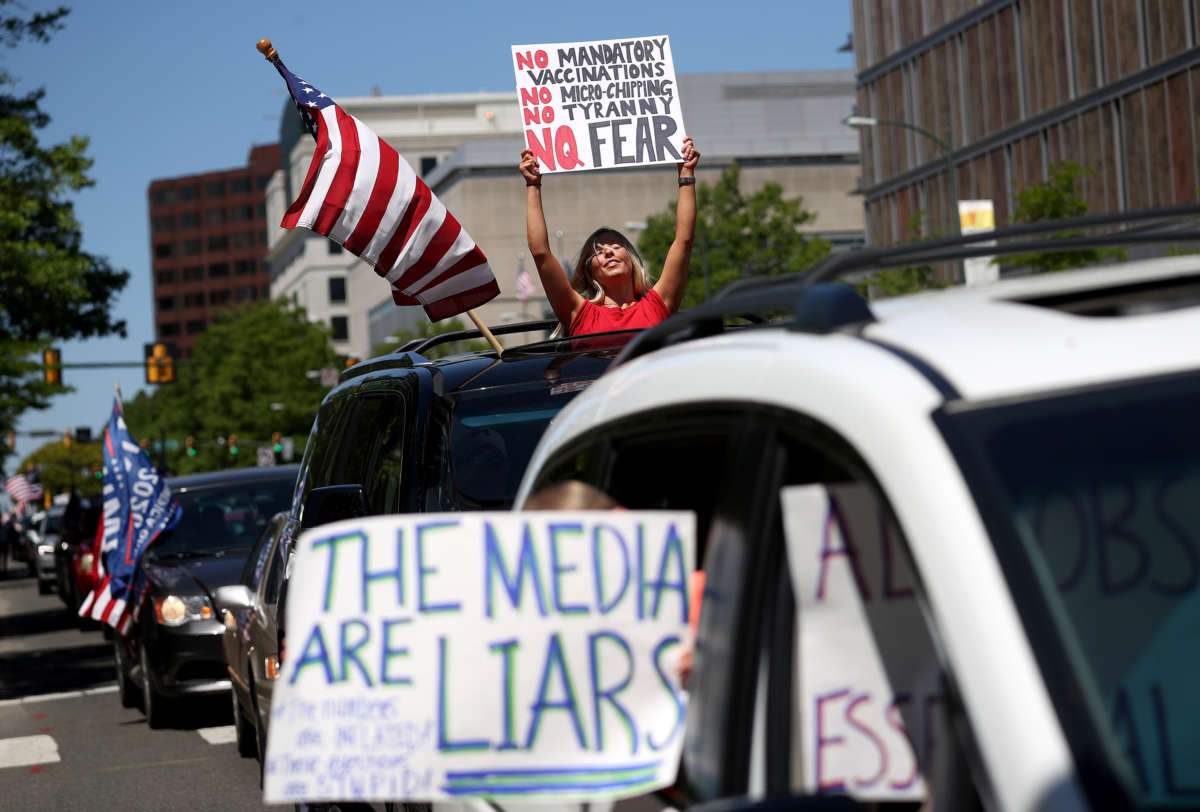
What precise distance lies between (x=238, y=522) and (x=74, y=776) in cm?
347

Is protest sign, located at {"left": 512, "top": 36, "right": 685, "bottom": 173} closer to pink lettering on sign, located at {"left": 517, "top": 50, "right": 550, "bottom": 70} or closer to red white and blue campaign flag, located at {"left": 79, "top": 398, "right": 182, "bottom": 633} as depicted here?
pink lettering on sign, located at {"left": 517, "top": 50, "right": 550, "bottom": 70}

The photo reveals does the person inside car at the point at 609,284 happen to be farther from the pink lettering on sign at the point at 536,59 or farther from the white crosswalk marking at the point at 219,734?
the white crosswalk marking at the point at 219,734

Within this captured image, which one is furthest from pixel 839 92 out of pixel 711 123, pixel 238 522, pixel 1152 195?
pixel 238 522

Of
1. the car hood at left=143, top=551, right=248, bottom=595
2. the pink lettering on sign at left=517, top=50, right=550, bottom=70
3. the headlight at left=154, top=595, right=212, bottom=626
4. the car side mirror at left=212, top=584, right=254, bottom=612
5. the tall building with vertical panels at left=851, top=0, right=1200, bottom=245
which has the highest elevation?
the tall building with vertical panels at left=851, top=0, right=1200, bottom=245

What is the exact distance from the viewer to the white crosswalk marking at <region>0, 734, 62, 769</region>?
11.4 m

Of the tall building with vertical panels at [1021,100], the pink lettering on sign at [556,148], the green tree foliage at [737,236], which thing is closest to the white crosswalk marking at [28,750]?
the pink lettering on sign at [556,148]

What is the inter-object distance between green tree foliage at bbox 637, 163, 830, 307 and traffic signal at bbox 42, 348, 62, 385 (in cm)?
2324

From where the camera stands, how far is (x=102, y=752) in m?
11.6

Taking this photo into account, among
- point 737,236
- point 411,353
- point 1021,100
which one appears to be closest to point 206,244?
point 737,236

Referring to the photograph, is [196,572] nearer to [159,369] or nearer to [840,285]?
[840,285]

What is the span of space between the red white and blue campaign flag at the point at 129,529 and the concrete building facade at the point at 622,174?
69104mm

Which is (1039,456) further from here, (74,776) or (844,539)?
(74,776)

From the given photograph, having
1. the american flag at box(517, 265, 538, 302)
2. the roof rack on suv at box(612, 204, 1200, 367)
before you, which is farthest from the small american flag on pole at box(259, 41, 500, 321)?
the american flag at box(517, 265, 538, 302)

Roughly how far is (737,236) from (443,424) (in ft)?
171
